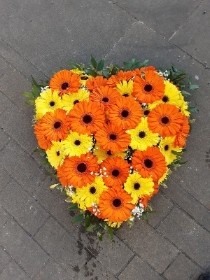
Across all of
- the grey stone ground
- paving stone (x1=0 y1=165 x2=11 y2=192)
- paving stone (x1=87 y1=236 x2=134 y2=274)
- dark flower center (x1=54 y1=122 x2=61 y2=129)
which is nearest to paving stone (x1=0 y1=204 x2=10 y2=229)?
the grey stone ground

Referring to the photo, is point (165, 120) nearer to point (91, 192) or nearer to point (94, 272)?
point (91, 192)

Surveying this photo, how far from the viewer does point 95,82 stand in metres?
3.69

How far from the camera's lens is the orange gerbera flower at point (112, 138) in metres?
3.45

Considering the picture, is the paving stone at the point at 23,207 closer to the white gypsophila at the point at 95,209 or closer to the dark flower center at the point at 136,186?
the white gypsophila at the point at 95,209

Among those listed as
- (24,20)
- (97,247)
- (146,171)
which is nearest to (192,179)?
(146,171)

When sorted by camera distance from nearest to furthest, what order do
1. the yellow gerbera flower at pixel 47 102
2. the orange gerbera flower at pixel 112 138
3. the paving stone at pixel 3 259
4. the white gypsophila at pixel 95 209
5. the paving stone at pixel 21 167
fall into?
the orange gerbera flower at pixel 112 138
the white gypsophila at pixel 95 209
the yellow gerbera flower at pixel 47 102
the paving stone at pixel 3 259
the paving stone at pixel 21 167

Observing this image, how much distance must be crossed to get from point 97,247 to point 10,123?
1.32 m

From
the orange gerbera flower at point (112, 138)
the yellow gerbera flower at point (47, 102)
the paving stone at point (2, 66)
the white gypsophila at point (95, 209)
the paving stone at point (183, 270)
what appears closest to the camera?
the orange gerbera flower at point (112, 138)

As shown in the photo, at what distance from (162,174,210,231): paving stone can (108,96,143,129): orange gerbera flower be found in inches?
30.9

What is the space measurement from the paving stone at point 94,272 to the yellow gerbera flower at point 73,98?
4.27ft

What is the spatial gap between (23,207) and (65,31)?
1.63 m

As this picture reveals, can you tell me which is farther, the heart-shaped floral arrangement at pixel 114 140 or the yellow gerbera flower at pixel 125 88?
the yellow gerbera flower at pixel 125 88

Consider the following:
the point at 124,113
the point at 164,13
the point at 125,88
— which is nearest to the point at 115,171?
the point at 124,113

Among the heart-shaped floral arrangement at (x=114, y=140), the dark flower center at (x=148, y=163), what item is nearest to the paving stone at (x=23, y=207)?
the heart-shaped floral arrangement at (x=114, y=140)
